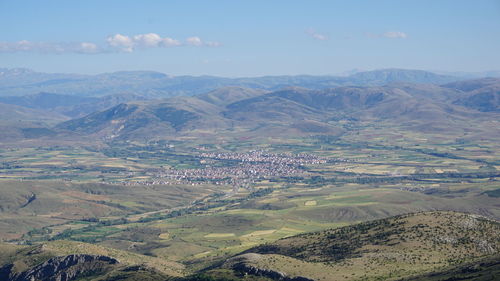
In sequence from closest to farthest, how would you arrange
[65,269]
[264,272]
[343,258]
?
[264,272]
[343,258]
[65,269]

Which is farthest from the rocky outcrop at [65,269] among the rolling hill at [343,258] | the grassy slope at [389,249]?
the grassy slope at [389,249]

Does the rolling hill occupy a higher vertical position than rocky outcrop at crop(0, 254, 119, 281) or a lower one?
higher

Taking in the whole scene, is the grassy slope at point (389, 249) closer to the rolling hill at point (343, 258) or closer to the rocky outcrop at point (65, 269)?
the rolling hill at point (343, 258)

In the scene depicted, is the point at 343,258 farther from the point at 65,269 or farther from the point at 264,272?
the point at 65,269

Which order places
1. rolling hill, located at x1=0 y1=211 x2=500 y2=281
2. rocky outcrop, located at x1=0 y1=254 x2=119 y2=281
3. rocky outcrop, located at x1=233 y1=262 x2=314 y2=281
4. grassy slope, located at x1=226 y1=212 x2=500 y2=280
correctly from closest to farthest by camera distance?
rocky outcrop, located at x1=233 y1=262 x2=314 y2=281, rolling hill, located at x1=0 y1=211 x2=500 y2=281, grassy slope, located at x1=226 y1=212 x2=500 y2=280, rocky outcrop, located at x1=0 y1=254 x2=119 y2=281

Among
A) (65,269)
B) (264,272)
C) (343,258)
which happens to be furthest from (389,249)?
(65,269)

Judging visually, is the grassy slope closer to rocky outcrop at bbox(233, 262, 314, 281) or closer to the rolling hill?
the rolling hill

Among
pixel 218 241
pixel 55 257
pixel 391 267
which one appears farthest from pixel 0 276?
pixel 391 267

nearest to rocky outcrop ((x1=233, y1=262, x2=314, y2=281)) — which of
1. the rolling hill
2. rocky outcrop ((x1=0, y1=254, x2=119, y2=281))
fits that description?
the rolling hill

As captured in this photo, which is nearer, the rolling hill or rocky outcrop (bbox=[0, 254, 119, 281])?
the rolling hill
